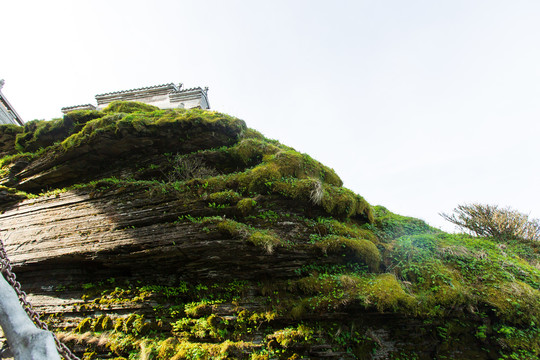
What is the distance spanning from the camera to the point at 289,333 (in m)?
6.01

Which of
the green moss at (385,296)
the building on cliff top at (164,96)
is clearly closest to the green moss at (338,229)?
the green moss at (385,296)

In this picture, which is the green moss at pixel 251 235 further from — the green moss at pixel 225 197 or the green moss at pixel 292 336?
the green moss at pixel 292 336

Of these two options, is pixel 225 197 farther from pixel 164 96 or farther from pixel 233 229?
pixel 164 96

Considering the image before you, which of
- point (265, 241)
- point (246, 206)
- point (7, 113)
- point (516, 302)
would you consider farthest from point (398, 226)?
point (7, 113)

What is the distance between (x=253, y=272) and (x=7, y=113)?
27.7 meters

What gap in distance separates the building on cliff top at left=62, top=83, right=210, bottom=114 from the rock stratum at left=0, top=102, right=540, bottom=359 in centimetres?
989

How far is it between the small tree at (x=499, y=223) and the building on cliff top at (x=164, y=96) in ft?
60.0

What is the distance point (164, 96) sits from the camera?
20.2 meters

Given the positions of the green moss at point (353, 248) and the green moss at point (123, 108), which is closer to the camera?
the green moss at point (353, 248)

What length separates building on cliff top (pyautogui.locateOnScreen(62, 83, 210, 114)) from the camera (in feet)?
63.7

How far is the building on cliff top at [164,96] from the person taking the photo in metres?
19.4

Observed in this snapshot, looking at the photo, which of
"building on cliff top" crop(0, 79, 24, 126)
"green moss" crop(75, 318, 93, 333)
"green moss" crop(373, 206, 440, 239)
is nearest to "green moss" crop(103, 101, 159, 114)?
"green moss" crop(75, 318, 93, 333)

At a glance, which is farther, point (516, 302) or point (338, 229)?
point (338, 229)

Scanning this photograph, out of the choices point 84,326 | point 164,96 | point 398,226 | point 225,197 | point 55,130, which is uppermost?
point 164,96
